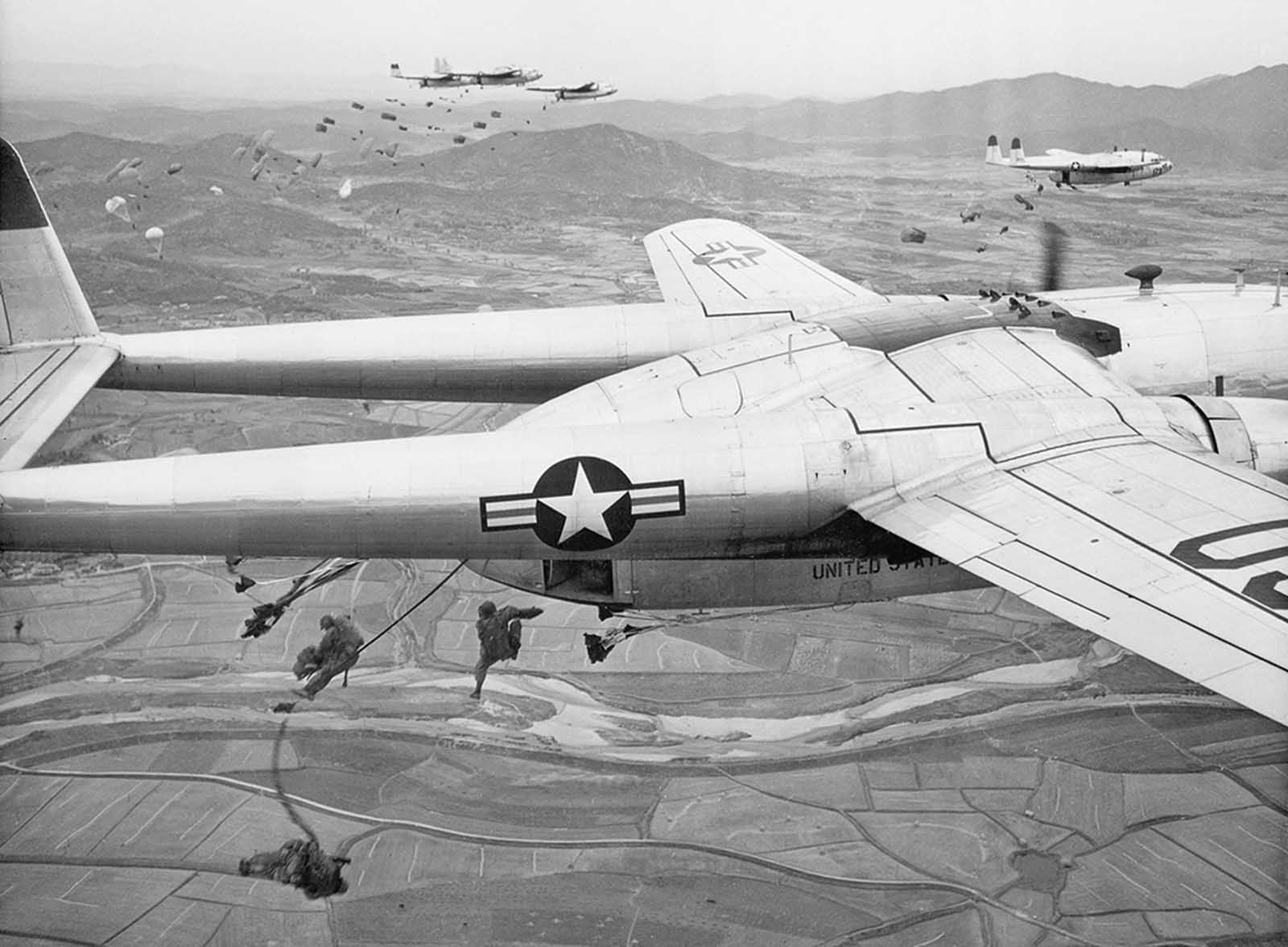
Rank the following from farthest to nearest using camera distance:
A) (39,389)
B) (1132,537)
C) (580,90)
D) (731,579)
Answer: (580,90)
(39,389)
(731,579)
(1132,537)

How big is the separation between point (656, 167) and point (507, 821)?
135ft

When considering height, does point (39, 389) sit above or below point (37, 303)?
below

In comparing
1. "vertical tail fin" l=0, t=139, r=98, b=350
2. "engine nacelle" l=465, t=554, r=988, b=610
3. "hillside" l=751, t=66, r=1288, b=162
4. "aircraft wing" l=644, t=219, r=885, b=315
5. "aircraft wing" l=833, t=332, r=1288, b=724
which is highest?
"hillside" l=751, t=66, r=1288, b=162

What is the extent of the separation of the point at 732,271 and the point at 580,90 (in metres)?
17.2

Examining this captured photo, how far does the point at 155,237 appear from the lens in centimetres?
4897

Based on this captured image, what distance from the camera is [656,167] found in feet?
183

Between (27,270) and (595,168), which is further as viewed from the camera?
(595,168)

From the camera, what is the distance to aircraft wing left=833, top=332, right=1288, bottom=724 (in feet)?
32.2

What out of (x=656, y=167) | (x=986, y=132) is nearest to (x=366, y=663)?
(x=986, y=132)

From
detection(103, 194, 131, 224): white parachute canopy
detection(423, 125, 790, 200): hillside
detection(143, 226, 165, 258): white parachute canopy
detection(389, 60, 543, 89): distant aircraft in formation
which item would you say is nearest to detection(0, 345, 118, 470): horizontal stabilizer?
detection(389, 60, 543, 89): distant aircraft in formation

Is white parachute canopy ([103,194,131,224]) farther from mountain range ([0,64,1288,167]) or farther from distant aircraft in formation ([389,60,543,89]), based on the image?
distant aircraft in formation ([389,60,543,89])

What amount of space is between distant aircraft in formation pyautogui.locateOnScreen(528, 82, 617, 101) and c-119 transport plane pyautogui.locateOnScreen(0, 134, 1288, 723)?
19842 mm

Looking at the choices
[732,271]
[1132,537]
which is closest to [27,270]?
[732,271]

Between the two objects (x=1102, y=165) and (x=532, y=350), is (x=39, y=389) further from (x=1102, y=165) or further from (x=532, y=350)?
(x=1102, y=165)
